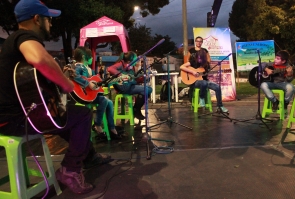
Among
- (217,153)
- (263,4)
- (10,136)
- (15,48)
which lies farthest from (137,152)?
(263,4)

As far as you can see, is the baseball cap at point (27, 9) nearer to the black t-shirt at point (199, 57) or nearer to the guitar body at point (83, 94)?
the guitar body at point (83, 94)

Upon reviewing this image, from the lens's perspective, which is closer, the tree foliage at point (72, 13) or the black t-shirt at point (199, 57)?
the black t-shirt at point (199, 57)

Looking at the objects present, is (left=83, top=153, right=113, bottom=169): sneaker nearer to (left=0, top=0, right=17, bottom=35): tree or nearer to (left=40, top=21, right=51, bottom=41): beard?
(left=40, top=21, right=51, bottom=41): beard

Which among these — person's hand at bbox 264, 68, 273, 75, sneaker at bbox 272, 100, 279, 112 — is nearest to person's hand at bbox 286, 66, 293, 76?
person's hand at bbox 264, 68, 273, 75

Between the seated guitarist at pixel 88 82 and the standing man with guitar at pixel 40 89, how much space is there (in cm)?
102

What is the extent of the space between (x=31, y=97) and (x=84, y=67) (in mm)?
1713

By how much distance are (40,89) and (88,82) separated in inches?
55.7

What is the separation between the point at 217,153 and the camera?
3191 millimetres

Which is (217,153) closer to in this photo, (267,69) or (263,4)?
(267,69)

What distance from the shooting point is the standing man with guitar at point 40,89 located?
6.22ft

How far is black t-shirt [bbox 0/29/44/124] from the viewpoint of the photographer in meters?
1.94

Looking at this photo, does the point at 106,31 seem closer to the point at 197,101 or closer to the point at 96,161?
the point at 197,101

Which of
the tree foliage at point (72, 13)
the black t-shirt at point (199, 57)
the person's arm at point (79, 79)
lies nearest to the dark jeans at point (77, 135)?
the person's arm at point (79, 79)

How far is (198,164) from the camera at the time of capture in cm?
286
